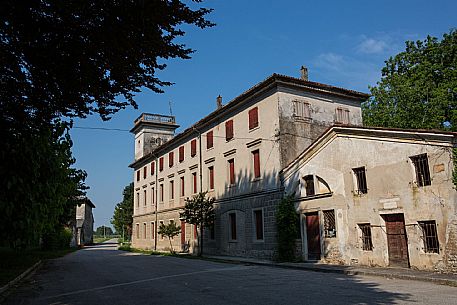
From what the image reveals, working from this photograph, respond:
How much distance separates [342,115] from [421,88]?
10973 millimetres

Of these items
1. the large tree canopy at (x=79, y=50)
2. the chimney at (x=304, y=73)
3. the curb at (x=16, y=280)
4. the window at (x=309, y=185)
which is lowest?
the curb at (x=16, y=280)

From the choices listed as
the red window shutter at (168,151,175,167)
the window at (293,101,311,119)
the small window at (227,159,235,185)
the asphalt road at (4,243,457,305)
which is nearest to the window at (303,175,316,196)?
the window at (293,101,311,119)

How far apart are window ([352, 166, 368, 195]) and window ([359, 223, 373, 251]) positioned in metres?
1.43

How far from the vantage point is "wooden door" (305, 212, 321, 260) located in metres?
18.8

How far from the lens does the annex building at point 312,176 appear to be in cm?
1447

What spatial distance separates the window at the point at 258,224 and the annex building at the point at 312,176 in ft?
0.19

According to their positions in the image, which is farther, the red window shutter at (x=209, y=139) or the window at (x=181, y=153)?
the window at (x=181, y=153)

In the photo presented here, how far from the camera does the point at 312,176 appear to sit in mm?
19375

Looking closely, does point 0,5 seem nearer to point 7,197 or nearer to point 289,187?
point 7,197

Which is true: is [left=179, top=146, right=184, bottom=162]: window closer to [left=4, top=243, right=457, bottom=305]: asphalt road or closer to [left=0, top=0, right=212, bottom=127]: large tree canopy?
[left=4, top=243, right=457, bottom=305]: asphalt road

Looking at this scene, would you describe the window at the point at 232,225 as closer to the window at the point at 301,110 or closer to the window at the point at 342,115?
the window at the point at 301,110

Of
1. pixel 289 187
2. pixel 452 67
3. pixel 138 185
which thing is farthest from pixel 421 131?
pixel 138 185

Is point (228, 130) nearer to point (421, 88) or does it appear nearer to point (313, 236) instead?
point (313, 236)

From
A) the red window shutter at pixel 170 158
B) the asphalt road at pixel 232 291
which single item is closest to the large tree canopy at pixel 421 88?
the red window shutter at pixel 170 158
